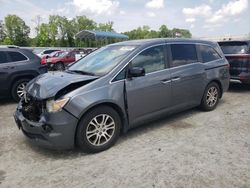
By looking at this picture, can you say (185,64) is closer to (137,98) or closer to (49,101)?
(137,98)

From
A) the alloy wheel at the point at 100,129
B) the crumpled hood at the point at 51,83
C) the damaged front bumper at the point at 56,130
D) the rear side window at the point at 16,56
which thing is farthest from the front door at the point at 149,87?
the rear side window at the point at 16,56

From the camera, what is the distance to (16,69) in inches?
309

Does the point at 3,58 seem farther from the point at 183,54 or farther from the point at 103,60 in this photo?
the point at 183,54

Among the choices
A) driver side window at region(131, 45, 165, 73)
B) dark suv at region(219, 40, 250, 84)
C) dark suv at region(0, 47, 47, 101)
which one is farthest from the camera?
dark suv at region(219, 40, 250, 84)

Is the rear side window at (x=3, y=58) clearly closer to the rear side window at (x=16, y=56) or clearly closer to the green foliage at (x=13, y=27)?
the rear side window at (x=16, y=56)

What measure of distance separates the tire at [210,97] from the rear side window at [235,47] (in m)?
2.57

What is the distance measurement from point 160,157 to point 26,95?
2.41m

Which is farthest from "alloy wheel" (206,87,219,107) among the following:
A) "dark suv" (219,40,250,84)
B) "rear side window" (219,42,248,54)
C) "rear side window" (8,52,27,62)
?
"rear side window" (8,52,27,62)

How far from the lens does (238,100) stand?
750cm

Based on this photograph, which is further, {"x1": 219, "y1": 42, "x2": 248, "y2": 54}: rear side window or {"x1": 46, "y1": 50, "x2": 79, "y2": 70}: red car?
{"x1": 46, "y1": 50, "x2": 79, "y2": 70}: red car

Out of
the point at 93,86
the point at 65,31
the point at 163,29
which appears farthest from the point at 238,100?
the point at 163,29

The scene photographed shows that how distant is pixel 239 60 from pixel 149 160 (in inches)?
224

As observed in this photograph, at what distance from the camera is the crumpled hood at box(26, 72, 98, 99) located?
410 cm

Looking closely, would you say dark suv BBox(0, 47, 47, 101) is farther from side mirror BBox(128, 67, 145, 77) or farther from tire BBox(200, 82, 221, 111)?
tire BBox(200, 82, 221, 111)
